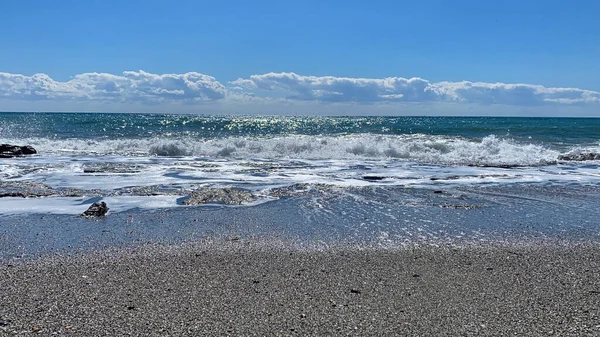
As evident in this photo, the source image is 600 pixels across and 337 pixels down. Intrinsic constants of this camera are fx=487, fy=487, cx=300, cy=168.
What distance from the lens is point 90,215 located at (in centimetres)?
750

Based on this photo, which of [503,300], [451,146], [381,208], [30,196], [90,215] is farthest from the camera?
[451,146]

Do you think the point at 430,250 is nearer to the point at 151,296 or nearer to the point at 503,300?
the point at 503,300

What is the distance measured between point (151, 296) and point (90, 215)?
150 inches

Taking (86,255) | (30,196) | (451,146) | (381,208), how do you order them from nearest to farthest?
(86,255), (381,208), (30,196), (451,146)

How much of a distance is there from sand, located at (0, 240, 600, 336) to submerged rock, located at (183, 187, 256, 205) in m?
3.00

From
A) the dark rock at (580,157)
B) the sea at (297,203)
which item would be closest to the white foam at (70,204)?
the sea at (297,203)

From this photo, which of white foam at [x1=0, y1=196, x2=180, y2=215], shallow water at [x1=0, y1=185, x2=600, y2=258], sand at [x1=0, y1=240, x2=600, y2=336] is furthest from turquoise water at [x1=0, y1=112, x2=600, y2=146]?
sand at [x1=0, y1=240, x2=600, y2=336]

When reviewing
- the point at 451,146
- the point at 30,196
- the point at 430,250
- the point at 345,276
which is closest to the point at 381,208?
Result: the point at 430,250

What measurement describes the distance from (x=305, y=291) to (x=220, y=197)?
202 inches

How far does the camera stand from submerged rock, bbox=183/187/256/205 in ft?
29.2

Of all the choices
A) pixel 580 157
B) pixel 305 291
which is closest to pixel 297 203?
pixel 305 291

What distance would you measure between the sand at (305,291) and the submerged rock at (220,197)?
3002 millimetres

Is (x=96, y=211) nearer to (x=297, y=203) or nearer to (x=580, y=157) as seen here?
(x=297, y=203)

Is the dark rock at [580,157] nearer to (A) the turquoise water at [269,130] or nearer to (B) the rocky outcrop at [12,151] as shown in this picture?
(A) the turquoise water at [269,130]
